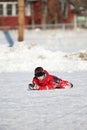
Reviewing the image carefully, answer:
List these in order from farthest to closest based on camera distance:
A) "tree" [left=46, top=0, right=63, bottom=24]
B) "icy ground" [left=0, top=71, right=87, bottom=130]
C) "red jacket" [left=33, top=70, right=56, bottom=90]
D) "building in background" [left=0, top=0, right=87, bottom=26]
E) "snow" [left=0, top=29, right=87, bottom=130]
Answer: "tree" [left=46, top=0, right=63, bottom=24] → "building in background" [left=0, top=0, right=87, bottom=26] → "red jacket" [left=33, top=70, right=56, bottom=90] → "snow" [left=0, top=29, right=87, bottom=130] → "icy ground" [left=0, top=71, right=87, bottom=130]

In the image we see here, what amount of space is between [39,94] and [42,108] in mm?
1621

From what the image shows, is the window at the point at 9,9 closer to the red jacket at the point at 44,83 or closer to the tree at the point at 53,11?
the tree at the point at 53,11

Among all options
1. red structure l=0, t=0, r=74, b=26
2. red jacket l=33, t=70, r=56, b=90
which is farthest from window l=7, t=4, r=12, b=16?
red jacket l=33, t=70, r=56, b=90

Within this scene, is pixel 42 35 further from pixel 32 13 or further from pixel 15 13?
pixel 15 13

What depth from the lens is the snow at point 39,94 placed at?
7710 millimetres

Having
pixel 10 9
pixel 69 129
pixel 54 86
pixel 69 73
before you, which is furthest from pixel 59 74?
pixel 10 9

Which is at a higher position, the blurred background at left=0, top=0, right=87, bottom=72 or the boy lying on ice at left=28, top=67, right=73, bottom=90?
the boy lying on ice at left=28, top=67, right=73, bottom=90

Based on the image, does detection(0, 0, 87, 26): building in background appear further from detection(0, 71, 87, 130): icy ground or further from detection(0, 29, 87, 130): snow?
detection(0, 71, 87, 130): icy ground

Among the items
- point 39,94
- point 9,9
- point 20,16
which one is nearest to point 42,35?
point 9,9

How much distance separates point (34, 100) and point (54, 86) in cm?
133

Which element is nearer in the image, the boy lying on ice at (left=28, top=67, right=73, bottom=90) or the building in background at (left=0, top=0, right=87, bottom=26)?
the boy lying on ice at (left=28, top=67, right=73, bottom=90)

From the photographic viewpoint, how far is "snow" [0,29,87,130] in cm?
771

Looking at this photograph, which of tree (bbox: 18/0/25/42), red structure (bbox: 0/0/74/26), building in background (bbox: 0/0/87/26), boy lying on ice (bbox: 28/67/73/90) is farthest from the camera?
red structure (bbox: 0/0/74/26)

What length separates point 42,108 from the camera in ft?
29.1
